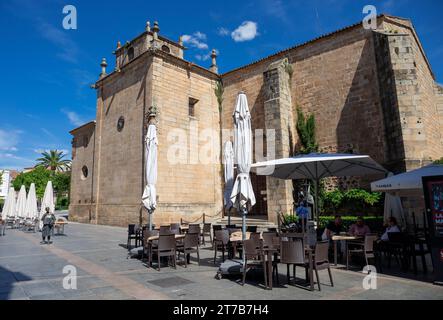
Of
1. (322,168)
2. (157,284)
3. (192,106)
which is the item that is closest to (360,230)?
(322,168)

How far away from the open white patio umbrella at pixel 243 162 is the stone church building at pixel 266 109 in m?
7.57

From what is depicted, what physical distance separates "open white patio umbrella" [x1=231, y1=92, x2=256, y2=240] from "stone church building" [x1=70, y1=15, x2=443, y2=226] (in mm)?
7573

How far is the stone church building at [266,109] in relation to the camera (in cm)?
1256

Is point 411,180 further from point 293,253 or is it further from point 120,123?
point 120,123

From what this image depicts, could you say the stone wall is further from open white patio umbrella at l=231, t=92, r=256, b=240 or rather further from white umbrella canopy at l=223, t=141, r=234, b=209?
open white patio umbrella at l=231, t=92, r=256, b=240

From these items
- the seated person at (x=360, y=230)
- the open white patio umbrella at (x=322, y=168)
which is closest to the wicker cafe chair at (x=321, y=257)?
the seated person at (x=360, y=230)

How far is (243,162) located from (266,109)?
930cm

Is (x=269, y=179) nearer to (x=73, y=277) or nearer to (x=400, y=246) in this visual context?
(x=400, y=246)

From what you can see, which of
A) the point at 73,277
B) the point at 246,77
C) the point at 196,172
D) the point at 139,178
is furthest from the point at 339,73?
the point at 73,277

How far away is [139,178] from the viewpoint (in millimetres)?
15922

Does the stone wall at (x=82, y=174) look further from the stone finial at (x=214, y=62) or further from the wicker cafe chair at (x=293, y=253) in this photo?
the wicker cafe chair at (x=293, y=253)

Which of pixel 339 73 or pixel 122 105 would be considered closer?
pixel 339 73

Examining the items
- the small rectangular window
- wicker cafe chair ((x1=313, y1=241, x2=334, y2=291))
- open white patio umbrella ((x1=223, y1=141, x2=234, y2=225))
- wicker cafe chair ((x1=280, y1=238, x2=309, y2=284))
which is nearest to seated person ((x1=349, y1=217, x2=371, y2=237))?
wicker cafe chair ((x1=313, y1=241, x2=334, y2=291))

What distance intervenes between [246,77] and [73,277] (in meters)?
15.6
